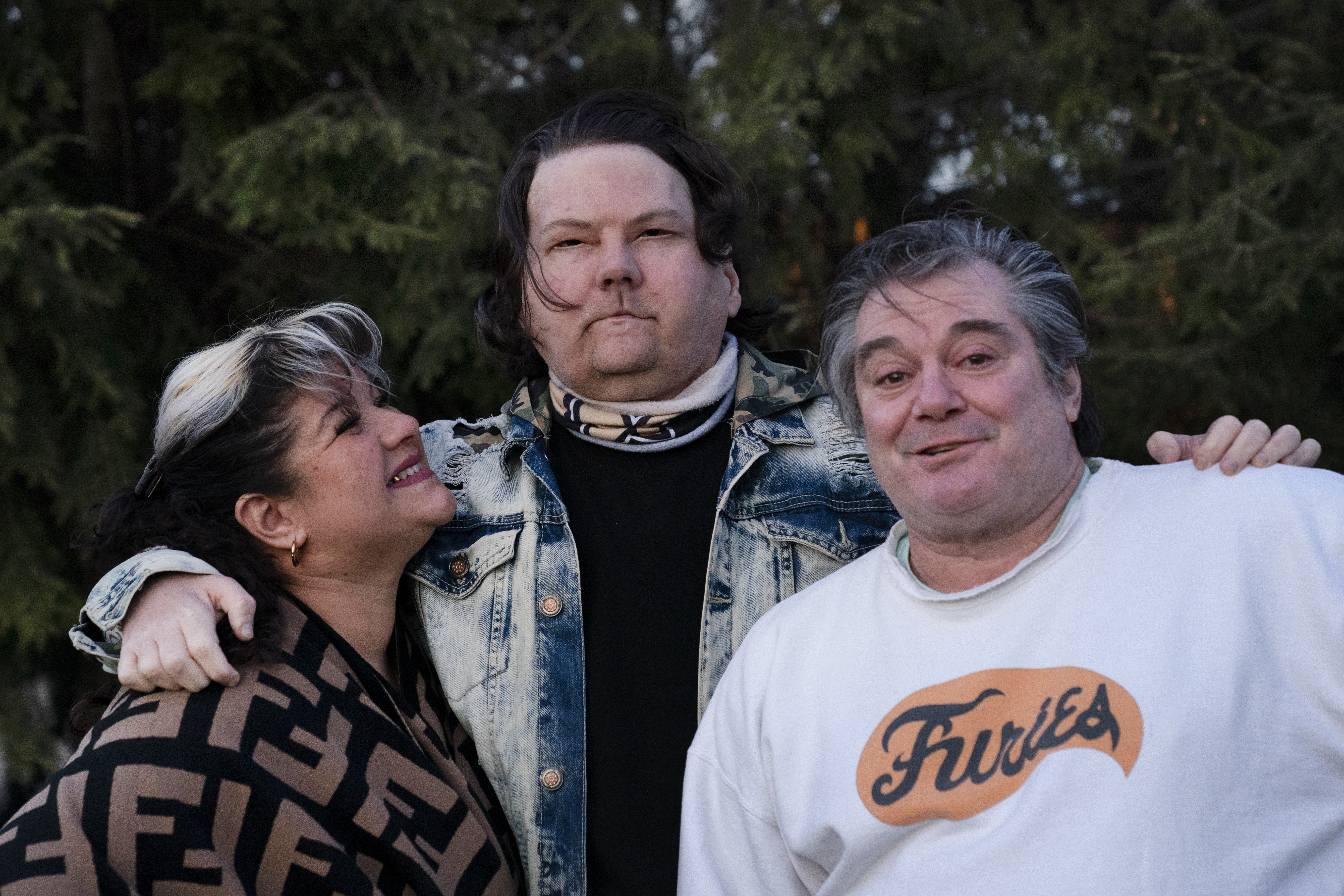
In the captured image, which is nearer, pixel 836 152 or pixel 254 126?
pixel 254 126

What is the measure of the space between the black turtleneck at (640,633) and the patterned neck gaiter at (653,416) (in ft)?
0.09

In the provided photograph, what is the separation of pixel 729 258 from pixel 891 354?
2.32 ft

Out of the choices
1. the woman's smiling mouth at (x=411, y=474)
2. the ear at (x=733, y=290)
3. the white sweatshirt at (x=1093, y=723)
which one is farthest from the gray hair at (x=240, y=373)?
the white sweatshirt at (x=1093, y=723)

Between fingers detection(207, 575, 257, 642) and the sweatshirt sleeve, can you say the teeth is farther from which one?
the sweatshirt sleeve

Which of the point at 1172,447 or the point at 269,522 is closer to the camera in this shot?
the point at 1172,447

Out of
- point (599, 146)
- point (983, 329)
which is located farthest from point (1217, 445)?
point (599, 146)

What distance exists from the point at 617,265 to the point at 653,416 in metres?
0.34

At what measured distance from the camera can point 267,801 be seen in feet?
6.28

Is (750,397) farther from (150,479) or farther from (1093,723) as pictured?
(150,479)

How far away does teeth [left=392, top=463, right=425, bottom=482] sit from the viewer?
2334 mm

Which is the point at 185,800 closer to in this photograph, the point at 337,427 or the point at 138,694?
the point at 138,694

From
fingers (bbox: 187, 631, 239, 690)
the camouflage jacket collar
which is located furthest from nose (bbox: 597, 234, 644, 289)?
fingers (bbox: 187, 631, 239, 690)

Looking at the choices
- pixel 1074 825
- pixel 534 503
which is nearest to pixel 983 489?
pixel 1074 825

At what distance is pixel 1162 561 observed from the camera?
5.71 feet
